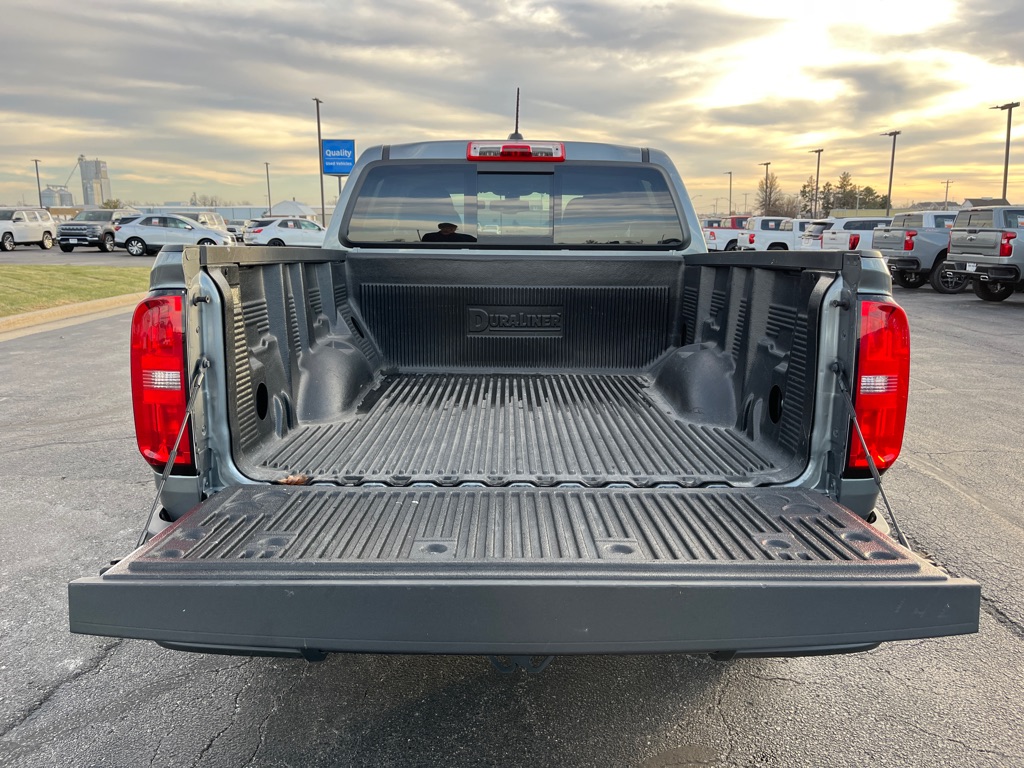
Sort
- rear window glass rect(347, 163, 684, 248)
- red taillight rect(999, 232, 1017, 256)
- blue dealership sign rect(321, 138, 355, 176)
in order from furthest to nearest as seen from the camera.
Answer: blue dealership sign rect(321, 138, 355, 176), red taillight rect(999, 232, 1017, 256), rear window glass rect(347, 163, 684, 248)

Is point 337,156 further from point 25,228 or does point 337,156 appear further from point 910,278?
point 910,278

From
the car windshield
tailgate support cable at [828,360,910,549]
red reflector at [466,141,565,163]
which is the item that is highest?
the car windshield

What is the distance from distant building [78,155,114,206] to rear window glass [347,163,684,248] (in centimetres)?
19683

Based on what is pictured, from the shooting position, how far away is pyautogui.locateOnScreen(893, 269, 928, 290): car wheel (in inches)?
801

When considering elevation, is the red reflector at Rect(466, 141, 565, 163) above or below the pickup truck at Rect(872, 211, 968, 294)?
above

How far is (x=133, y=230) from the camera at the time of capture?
109ft

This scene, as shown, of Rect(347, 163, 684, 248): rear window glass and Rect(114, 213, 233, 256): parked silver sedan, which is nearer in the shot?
Rect(347, 163, 684, 248): rear window glass

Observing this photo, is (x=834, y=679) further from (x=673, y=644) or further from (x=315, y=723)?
(x=315, y=723)

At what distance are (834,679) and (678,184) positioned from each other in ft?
9.08

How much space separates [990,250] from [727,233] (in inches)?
785

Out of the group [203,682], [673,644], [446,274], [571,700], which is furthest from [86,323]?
[673,644]

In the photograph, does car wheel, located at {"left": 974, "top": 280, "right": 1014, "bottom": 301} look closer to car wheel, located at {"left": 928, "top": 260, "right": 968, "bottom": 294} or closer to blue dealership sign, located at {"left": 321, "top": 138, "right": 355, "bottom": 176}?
car wheel, located at {"left": 928, "top": 260, "right": 968, "bottom": 294}

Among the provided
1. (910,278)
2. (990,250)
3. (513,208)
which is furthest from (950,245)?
(513,208)

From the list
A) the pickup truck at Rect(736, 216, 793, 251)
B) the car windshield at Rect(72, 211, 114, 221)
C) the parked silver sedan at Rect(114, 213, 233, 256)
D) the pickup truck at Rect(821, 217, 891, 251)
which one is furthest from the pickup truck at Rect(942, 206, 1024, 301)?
the car windshield at Rect(72, 211, 114, 221)
